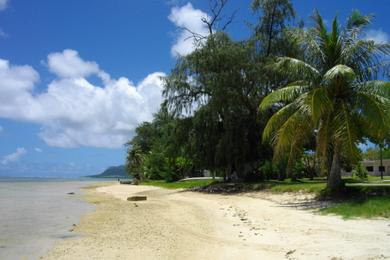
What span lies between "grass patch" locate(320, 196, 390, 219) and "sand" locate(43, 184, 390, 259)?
0.67 m

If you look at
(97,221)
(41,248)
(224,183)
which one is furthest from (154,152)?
(41,248)

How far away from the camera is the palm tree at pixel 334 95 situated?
19406 millimetres

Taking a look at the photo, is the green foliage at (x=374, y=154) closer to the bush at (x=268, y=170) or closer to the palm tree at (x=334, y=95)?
the bush at (x=268, y=170)

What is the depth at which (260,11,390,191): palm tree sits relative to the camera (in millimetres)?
19406

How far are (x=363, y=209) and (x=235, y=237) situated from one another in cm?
526

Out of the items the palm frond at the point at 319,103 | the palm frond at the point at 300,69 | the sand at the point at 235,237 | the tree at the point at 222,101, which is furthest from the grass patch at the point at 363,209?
the tree at the point at 222,101

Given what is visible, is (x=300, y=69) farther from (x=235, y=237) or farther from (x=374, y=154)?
(x=374, y=154)

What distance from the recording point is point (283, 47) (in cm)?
3581

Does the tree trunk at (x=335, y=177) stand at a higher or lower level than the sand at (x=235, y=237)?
higher

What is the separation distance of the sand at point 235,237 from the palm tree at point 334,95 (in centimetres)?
330

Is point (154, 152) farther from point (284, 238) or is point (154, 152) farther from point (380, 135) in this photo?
point (284, 238)

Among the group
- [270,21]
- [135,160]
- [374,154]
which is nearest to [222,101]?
[270,21]

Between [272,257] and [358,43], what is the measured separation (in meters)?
Result: 13.4

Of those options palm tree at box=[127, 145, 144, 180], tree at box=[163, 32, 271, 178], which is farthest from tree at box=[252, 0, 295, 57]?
palm tree at box=[127, 145, 144, 180]
